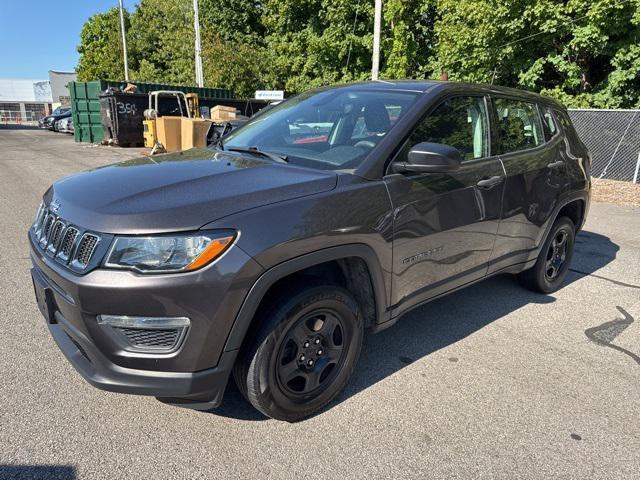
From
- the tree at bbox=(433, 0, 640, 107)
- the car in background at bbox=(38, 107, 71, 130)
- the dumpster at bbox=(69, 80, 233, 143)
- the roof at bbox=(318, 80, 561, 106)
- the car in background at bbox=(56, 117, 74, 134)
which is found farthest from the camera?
the car in background at bbox=(38, 107, 71, 130)

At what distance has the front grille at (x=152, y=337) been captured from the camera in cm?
206

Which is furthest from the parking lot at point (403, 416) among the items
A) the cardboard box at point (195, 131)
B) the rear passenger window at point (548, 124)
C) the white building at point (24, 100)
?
the white building at point (24, 100)

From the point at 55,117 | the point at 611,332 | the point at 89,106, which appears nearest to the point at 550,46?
the point at 611,332

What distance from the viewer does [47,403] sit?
2627 mm

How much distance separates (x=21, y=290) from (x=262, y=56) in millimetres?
24994

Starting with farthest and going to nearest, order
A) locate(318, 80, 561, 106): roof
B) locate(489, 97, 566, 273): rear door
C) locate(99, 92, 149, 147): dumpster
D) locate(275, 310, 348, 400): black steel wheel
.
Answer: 1. locate(99, 92, 149, 147): dumpster
2. locate(489, 97, 566, 273): rear door
3. locate(318, 80, 561, 106): roof
4. locate(275, 310, 348, 400): black steel wheel

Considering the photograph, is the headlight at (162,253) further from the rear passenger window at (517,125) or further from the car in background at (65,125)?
the car in background at (65,125)

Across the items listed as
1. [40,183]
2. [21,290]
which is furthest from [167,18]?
[21,290]

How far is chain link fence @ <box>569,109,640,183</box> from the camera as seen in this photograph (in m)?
10.9

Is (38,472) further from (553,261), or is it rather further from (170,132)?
(170,132)

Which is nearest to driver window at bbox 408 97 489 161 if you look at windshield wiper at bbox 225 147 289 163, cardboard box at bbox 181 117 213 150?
windshield wiper at bbox 225 147 289 163

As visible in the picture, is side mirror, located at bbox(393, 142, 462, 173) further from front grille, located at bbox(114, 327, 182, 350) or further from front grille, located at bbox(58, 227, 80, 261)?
front grille, located at bbox(58, 227, 80, 261)

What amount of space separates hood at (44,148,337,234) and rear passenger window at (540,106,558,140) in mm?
2583

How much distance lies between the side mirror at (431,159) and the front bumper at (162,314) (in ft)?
3.68
